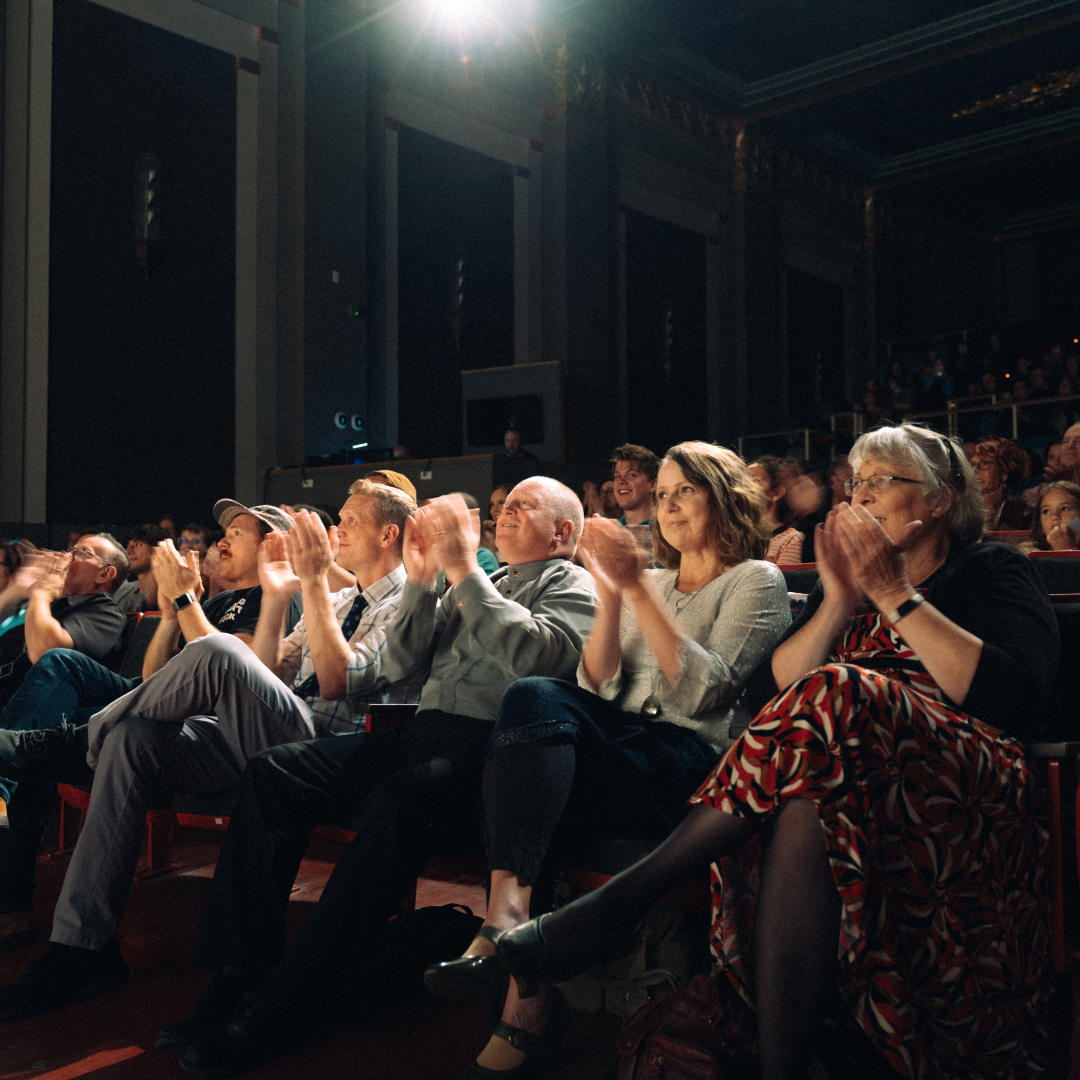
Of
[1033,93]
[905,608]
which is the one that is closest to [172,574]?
[905,608]

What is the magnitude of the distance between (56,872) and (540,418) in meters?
5.53

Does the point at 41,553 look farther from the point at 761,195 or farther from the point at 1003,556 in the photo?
the point at 761,195

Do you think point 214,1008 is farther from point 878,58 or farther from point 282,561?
point 878,58

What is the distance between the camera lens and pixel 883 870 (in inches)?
45.8

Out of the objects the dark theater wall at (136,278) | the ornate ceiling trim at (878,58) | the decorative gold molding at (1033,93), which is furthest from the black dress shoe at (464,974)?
the decorative gold molding at (1033,93)

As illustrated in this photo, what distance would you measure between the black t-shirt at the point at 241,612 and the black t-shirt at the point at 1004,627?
141 centimetres

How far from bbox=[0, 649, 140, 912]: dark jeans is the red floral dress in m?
1.56

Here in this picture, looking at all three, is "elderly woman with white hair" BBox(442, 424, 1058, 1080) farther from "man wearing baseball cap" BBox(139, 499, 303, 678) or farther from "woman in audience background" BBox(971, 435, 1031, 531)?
"woman in audience background" BBox(971, 435, 1031, 531)

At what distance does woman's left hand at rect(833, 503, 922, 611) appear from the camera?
4.43 ft

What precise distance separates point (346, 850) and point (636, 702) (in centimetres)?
51

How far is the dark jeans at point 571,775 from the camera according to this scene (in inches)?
55.6

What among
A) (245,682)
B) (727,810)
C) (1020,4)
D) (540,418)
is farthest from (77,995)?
(1020,4)

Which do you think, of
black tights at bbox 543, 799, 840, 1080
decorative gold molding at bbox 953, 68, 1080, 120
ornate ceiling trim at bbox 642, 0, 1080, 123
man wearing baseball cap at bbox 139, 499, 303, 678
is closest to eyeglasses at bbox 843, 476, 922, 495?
Result: black tights at bbox 543, 799, 840, 1080

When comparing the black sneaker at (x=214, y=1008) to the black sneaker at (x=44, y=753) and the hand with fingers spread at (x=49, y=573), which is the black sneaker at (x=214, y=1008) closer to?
the black sneaker at (x=44, y=753)
